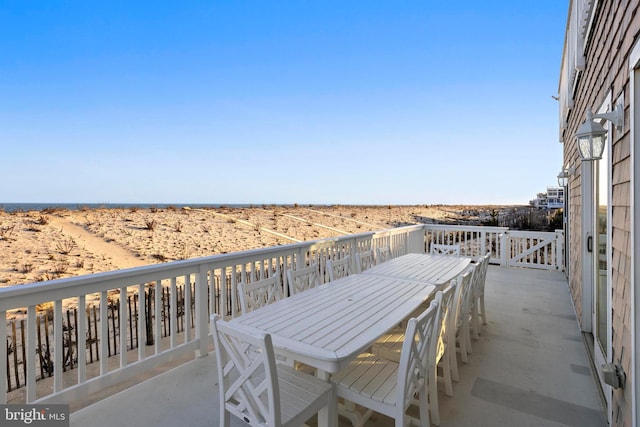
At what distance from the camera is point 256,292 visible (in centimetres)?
263

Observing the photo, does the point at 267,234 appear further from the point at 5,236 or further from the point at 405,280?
the point at 405,280

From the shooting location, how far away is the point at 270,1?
7.39 metres

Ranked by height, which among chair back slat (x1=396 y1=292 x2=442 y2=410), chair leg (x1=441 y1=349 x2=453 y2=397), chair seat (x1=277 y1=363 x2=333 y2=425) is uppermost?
chair back slat (x1=396 y1=292 x2=442 y2=410)

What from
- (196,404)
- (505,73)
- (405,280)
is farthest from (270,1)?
(196,404)

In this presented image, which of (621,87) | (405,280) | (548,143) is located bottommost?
(405,280)

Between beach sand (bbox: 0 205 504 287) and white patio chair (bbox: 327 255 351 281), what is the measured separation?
6799 millimetres

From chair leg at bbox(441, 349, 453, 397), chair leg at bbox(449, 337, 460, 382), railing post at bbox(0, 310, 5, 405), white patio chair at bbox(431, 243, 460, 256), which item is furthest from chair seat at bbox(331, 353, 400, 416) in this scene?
white patio chair at bbox(431, 243, 460, 256)

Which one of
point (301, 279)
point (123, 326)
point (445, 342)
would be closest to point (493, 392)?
point (445, 342)

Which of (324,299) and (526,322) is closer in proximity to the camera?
(324,299)

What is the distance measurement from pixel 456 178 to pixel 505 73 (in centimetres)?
1247

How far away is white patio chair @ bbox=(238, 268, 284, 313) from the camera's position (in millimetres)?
2326

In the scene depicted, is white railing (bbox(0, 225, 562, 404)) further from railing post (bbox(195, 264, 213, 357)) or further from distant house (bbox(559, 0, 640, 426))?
distant house (bbox(559, 0, 640, 426))

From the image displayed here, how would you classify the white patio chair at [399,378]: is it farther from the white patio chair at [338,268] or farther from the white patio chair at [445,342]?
the white patio chair at [338,268]

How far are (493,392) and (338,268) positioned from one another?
76.0 inches
